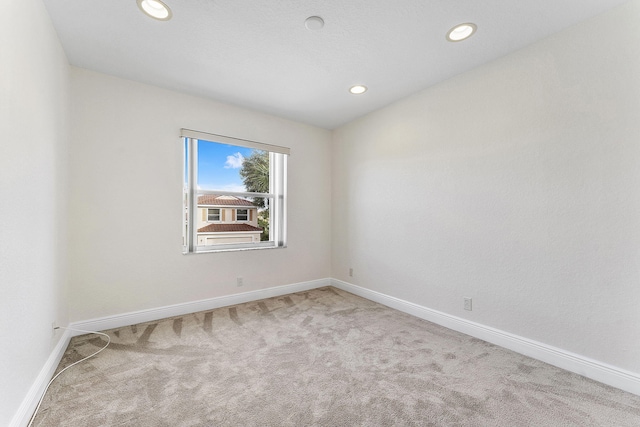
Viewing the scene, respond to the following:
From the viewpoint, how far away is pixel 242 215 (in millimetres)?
3600

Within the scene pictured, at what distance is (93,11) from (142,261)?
2121mm

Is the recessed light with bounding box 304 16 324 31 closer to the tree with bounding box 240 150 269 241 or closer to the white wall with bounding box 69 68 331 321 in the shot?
the white wall with bounding box 69 68 331 321

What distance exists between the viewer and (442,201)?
2744mm

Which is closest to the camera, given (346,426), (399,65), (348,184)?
(346,426)

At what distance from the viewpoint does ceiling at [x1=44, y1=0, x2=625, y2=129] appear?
1765mm

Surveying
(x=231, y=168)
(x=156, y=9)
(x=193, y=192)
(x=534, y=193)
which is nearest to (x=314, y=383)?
(x=534, y=193)

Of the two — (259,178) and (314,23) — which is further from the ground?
(314,23)

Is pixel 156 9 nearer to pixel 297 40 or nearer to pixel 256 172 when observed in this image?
pixel 297 40

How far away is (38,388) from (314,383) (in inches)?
65.0

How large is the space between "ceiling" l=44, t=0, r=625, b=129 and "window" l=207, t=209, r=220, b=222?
1377 mm

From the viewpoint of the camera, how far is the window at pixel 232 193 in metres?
3.11

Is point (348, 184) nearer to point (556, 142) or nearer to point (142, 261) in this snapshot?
point (556, 142)

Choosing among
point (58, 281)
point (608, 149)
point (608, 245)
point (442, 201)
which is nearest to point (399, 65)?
point (442, 201)

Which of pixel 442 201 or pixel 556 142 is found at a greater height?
pixel 556 142
